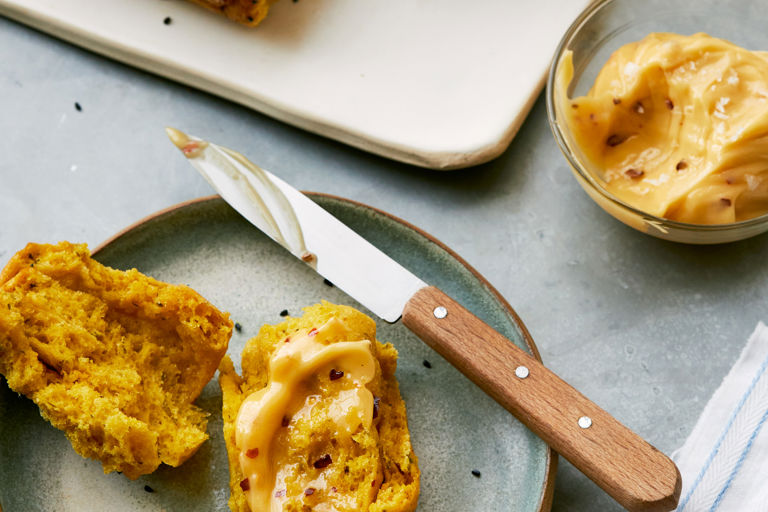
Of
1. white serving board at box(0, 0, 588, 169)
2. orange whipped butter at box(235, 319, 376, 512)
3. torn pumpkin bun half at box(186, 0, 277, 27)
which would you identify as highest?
torn pumpkin bun half at box(186, 0, 277, 27)

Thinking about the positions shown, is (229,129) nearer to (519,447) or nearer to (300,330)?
(300,330)

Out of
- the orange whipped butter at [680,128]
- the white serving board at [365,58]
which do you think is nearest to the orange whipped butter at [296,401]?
the white serving board at [365,58]

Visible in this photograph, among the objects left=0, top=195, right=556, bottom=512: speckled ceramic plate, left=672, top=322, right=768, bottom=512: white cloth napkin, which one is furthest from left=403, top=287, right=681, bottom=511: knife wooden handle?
left=672, top=322, right=768, bottom=512: white cloth napkin

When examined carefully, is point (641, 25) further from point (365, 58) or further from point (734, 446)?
point (734, 446)

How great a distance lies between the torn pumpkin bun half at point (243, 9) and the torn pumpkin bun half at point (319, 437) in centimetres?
119

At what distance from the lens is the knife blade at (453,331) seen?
192cm

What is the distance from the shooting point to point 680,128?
7.34 feet

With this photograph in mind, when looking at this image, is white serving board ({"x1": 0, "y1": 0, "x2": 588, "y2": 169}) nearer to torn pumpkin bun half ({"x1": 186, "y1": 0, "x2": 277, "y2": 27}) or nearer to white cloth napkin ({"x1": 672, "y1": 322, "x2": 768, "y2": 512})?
torn pumpkin bun half ({"x1": 186, "y1": 0, "x2": 277, "y2": 27})

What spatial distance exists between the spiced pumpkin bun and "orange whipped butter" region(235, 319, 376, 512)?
0.63 ft

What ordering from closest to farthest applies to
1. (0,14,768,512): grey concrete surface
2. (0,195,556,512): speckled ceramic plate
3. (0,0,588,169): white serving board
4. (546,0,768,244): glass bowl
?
(0,195,556,512): speckled ceramic plate < (0,14,768,512): grey concrete surface < (546,0,768,244): glass bowl < (0,0,588,169): white serving board

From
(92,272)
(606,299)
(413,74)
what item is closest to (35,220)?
(92,272)

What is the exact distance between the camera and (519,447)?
2145 millimetres

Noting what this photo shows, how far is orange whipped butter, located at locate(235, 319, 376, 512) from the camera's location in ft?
6.34

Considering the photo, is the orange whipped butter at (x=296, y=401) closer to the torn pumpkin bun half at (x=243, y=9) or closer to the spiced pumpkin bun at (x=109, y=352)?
the spiced pumpkin bun at (x=109, y=352)
